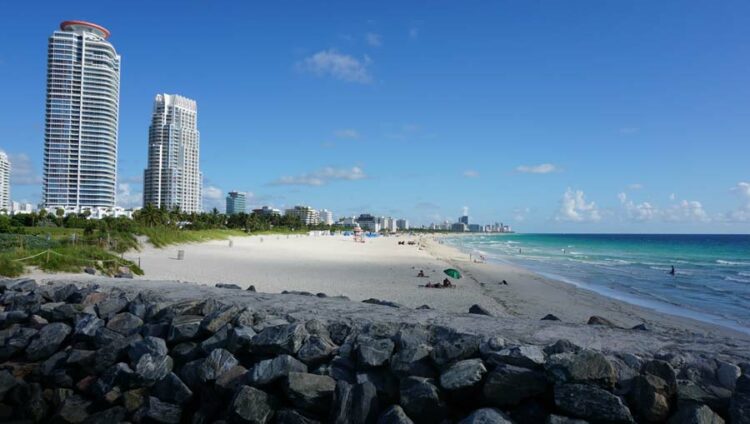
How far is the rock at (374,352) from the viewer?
507 centimetres

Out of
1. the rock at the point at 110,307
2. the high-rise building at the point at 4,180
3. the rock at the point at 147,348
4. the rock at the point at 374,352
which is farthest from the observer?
the high-rise building at the point at 4,180

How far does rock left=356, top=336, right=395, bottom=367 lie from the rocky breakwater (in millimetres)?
13

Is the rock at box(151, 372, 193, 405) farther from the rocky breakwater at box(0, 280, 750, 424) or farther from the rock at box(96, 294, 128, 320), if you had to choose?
the rock at box(96, 294, 128, 320)

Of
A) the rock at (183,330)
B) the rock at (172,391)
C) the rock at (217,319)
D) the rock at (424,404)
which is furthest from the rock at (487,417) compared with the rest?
the rock at (183,330)

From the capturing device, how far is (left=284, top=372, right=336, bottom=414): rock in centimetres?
482

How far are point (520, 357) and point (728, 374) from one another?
1.74 metres

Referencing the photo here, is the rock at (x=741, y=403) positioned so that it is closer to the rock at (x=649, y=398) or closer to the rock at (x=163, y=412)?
the rock at (x=649, y=398)

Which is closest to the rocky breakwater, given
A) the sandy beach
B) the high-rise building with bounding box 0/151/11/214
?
the sandy beach

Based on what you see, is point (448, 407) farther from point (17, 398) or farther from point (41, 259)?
point (41, 259)

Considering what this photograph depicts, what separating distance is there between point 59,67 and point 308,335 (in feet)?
385

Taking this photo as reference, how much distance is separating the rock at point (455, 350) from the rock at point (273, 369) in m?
1.53

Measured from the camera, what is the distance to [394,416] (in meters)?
4.27

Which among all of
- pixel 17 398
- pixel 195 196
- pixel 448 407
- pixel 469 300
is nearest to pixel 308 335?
pixel 448 407

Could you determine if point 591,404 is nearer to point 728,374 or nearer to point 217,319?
point 728,374
